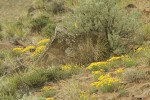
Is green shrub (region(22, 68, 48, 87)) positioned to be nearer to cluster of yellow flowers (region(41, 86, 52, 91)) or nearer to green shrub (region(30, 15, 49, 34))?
cluster of yellow flowers (region(41, 86, 52, 91))

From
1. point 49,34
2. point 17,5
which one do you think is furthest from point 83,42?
point 17,5

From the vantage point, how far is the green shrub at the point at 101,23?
963 centimetres

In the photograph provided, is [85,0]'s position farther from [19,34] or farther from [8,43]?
[19,34]

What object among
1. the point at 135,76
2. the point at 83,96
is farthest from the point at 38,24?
the point at 83,96

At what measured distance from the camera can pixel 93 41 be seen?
31.4ft

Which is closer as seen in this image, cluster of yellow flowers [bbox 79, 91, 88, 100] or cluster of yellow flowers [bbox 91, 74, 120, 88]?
cluster of yellow flowers [bbox 79, 91, 88, 100]

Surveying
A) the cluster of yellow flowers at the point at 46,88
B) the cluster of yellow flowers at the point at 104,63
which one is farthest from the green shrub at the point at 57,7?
the cluster of yellow flowers at the point at 46,88

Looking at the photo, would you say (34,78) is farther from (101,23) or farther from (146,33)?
(146,33)

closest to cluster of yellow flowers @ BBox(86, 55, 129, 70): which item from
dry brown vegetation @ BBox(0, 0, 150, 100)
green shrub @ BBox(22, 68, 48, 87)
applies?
dry brown vegetation @ BBox(0, 0, 150, 100)

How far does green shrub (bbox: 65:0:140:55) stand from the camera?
9.63 metres

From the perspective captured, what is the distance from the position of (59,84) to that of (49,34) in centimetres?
627

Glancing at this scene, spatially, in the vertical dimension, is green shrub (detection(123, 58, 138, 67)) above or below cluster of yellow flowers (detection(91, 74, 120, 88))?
above

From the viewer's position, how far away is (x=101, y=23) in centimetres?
969

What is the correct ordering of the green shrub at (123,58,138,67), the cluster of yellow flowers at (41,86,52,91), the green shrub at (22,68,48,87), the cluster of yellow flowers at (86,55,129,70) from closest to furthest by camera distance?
the cluster of yellow flowers at (41,86,52,91)
the green shrub at (123,58,138,67)
the green shrub at (22,68,48,87)
the cluster of yellow flowers at (86,55,129,70)
